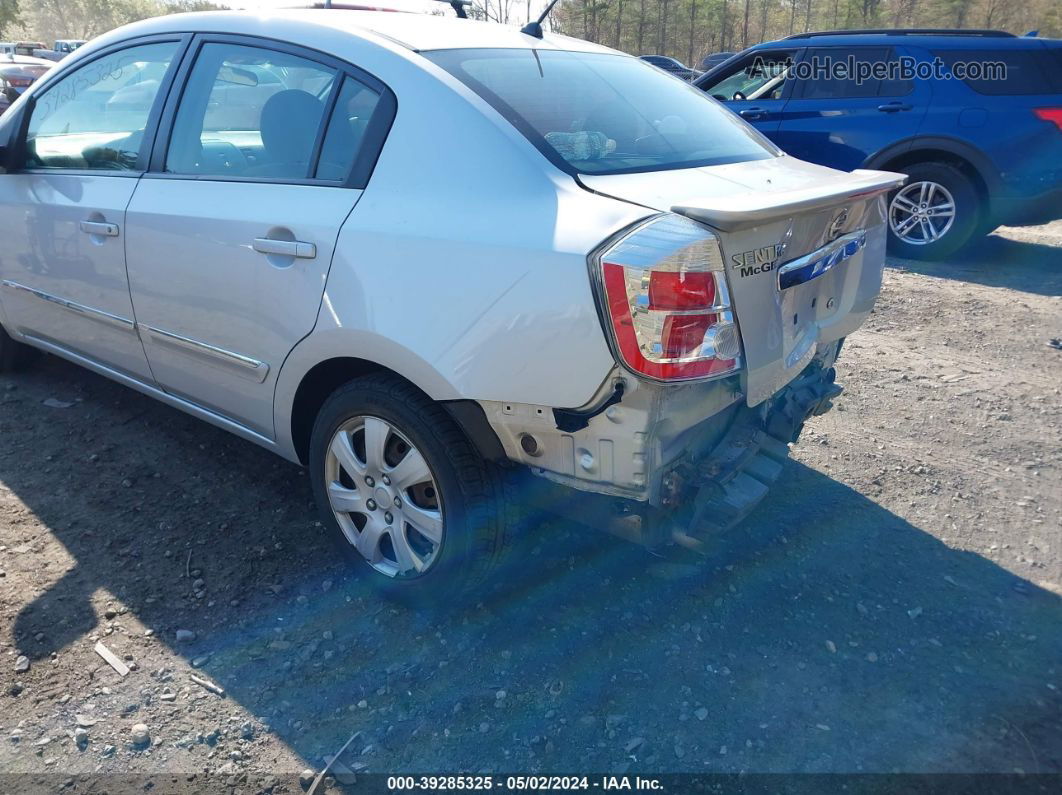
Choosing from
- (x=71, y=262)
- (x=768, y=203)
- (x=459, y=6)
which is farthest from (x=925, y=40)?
(x=71, y=262)

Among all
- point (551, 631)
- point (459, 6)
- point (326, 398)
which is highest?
point (459, 6)

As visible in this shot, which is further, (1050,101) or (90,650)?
(1050,101)

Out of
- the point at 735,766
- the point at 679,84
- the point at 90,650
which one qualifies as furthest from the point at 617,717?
the point at 679,84

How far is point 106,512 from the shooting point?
3.28m

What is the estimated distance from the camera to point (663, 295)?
6.52 feet

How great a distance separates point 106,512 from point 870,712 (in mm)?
2864

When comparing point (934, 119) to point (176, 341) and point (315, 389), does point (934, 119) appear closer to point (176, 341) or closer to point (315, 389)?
point (315, 389)

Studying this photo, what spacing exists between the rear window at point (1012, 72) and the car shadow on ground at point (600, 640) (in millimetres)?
5253

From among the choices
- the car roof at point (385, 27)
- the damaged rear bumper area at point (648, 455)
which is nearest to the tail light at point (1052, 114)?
the car roof at point (385, 27)

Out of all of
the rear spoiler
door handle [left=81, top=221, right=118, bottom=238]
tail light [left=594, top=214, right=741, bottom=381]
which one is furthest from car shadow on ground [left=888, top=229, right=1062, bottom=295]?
door handle [left=81, top=221, right=118, bottom=238]

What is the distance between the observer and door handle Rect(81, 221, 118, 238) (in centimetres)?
323

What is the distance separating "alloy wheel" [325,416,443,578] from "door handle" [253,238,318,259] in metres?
0.54

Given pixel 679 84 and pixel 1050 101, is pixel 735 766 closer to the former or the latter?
pixel 679 84

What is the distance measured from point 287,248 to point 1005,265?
6.83 meters
